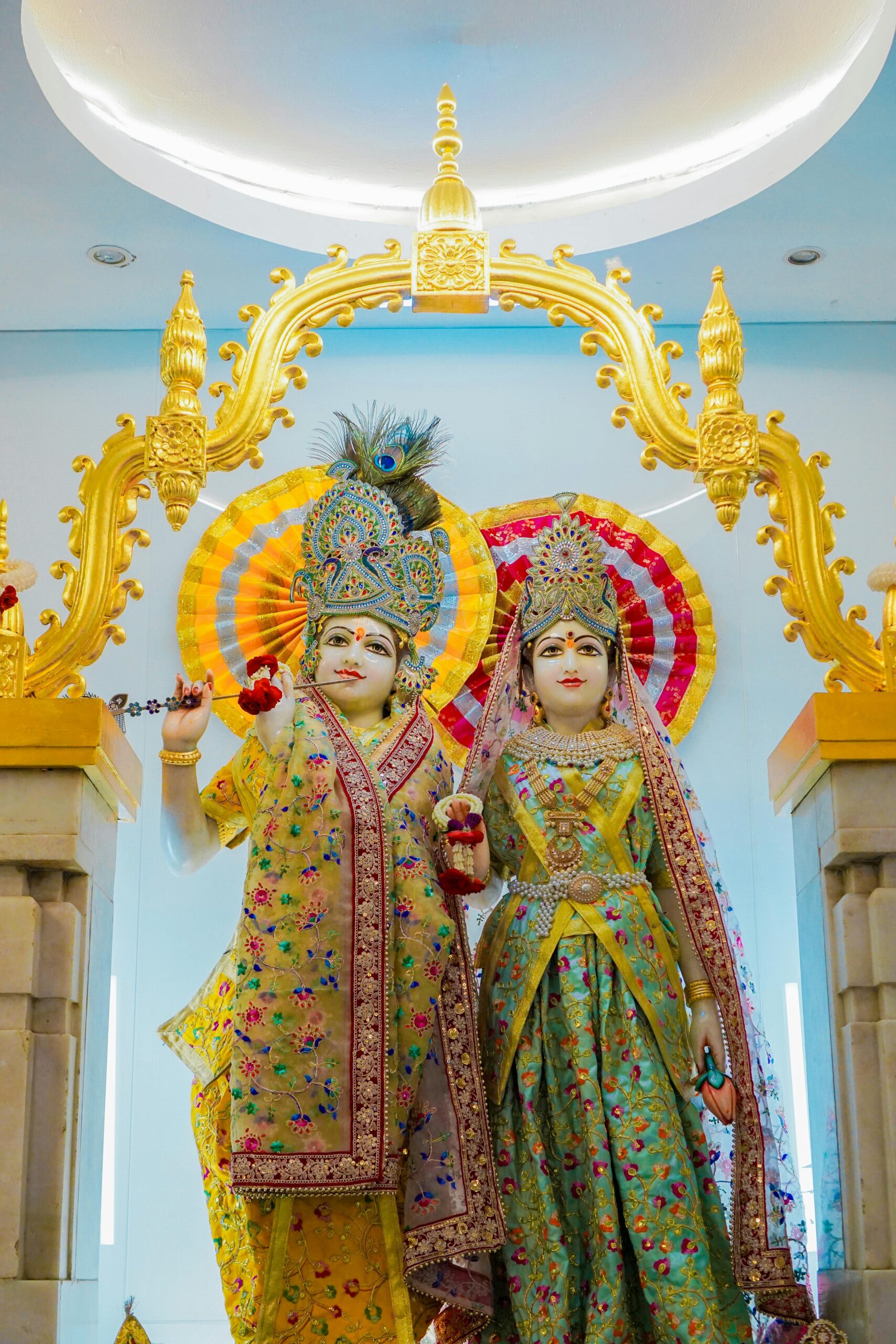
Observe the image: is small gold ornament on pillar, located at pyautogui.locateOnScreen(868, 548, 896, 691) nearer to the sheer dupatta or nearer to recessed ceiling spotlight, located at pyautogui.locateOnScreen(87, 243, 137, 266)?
the sheer dupatta

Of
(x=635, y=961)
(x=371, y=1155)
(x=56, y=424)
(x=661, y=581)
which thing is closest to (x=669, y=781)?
(x=635, y=961)

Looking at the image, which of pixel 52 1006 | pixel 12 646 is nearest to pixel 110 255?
pixel 12 646

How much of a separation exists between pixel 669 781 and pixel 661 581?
165 centimetres

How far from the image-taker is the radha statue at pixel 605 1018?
387 centimetres

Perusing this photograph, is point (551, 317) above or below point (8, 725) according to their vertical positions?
above

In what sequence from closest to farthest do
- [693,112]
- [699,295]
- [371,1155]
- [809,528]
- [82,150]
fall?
1. [371,1155]
2. [809,528]
3. [82,150]
4. [693,112]
5. [699,295]

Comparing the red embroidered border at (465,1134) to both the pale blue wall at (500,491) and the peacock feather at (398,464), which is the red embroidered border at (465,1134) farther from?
the pale blue wall at (500,491)

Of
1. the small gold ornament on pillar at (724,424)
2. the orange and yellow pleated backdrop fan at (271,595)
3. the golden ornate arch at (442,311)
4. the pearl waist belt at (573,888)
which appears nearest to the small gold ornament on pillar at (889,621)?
the golden ornate arch at (442,311)

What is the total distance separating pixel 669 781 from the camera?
430cm

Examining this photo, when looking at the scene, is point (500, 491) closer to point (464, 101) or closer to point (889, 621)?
point (464, 101)

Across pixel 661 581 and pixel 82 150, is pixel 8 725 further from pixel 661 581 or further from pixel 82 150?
pixel 661 581

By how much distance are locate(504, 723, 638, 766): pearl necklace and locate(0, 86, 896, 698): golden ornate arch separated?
1.95 ft

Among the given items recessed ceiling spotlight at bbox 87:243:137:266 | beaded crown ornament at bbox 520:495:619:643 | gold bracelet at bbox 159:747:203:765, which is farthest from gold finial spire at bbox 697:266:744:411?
recessed ceiling spotlight at bbox 87:243:137:266

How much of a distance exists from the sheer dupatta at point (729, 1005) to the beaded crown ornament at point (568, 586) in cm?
8
